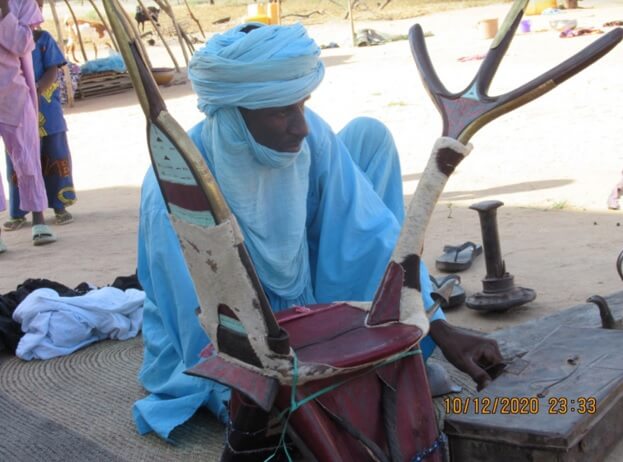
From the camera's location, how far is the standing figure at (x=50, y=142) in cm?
705

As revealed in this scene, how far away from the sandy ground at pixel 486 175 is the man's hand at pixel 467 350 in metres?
1.10

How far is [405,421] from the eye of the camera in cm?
223

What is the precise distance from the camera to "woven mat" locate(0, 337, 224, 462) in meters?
2.94

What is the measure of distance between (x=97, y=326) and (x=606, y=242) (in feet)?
8.48

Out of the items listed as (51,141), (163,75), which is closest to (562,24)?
(163,75)

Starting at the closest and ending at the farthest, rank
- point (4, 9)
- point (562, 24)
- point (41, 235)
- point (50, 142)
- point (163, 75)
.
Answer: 1. point (4, 9)
2. point (41, 235)
3. point (50, 142)
4. point (163, 75)
5. point (562, 24)

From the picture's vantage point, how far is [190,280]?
283cm

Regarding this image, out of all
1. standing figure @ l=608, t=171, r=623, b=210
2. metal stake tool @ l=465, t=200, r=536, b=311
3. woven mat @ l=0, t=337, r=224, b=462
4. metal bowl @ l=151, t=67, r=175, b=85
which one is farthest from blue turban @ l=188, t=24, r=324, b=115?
metal bowl @ l=151, t=67, r=175, b=85

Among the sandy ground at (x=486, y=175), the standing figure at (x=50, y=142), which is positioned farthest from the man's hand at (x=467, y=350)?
the standing figure at (x=50, y=142)

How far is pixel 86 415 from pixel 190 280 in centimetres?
80

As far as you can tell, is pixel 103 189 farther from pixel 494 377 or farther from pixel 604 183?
pixel 494 377

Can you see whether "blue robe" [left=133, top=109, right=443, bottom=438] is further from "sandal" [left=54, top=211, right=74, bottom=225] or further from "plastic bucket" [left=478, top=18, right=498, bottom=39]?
"plastic bucket" [left=478, top=18, right=498, bottom=39]

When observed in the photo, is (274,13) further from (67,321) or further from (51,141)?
(67,321)

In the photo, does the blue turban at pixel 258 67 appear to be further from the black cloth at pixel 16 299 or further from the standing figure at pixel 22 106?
the standing figure at pixel 22 106
